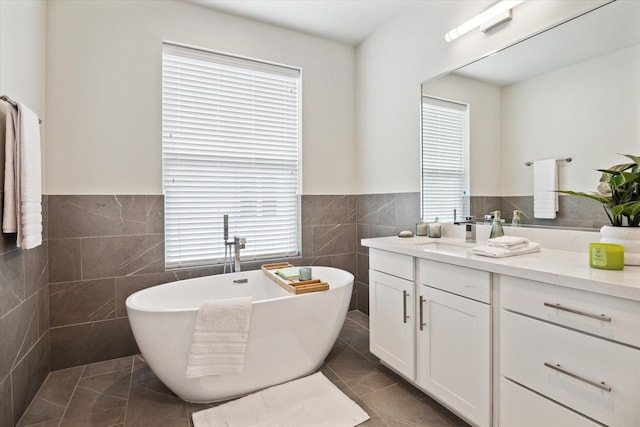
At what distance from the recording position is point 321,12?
2756mm

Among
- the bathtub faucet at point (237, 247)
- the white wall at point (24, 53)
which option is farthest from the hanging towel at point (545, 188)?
the white wall at point (24, 53)

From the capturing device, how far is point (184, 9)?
261 centimetres

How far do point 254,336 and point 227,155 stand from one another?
160cm

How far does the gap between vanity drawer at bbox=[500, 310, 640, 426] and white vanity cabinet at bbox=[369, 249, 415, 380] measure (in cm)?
59

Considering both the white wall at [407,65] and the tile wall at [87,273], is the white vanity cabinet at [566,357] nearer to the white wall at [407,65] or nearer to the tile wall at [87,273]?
the tile wall at [87,273]

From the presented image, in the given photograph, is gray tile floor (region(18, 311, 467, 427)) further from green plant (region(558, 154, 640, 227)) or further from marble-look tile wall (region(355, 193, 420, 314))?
green plant (region(558, 154, 640, 227))

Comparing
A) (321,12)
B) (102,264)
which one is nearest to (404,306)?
(102,264)

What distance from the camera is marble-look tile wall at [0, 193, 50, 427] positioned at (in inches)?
62.8

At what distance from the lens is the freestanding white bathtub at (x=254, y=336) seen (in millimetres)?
1732

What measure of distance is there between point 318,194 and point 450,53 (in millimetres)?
1619

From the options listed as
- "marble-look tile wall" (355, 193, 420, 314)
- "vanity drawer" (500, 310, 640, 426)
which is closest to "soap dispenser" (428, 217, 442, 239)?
"marble-look tile wall" (355, 193, 420, 314)

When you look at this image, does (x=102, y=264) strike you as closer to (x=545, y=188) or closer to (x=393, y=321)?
(x=393, y=321)

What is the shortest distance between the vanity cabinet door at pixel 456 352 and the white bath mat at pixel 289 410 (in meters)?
0.45

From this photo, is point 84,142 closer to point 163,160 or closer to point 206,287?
point 163,160
